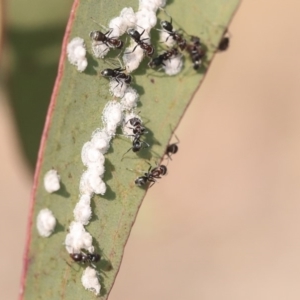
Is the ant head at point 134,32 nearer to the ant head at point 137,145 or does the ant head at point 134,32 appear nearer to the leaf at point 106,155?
the leaf at point 106,155

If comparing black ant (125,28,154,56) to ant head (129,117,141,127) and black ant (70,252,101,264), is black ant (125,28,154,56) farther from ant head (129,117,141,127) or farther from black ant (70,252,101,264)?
black ant (70,252,101,264)

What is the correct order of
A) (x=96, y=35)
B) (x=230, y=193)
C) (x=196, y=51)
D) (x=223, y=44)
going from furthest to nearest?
(x=230, y=193) → (x=223, y=44) → (x=196, y=51) → (x=96, y=35)

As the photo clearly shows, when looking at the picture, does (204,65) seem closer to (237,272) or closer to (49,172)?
(49,172)

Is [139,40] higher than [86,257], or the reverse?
[139,40]

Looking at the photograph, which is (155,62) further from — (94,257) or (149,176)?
(94,257)

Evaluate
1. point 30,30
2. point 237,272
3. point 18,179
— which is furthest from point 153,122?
point 18,179

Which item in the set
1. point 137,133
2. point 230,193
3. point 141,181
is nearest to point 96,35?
point 137,133
